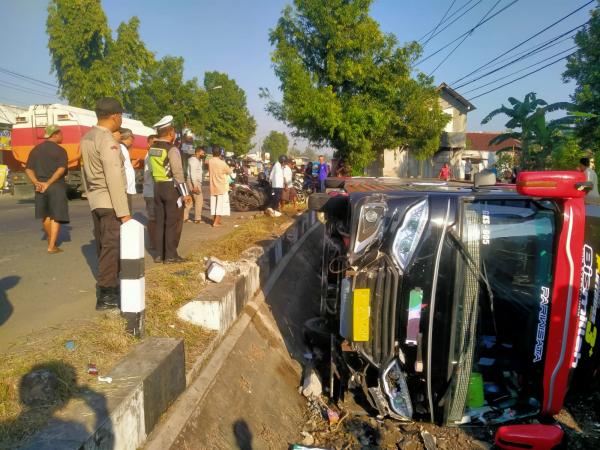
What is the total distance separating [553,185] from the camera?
2.74 m

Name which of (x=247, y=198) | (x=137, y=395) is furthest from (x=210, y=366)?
(x=247, y=198)

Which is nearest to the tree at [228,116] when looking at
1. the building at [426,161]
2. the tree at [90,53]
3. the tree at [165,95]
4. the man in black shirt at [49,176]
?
the tree at [165,95]

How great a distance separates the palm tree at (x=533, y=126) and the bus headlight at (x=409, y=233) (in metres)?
16.1

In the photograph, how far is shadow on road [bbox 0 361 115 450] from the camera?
202 cm

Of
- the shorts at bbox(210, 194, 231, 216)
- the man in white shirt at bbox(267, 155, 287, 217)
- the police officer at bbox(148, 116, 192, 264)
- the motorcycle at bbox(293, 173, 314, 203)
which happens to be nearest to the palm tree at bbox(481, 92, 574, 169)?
the motorcycle at bbox(293, 173, 314, 203)

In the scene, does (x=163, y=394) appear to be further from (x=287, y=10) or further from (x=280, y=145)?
(x=280, y=145)

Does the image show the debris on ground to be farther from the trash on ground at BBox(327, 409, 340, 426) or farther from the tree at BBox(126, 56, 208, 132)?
the tree at BBox(126, 56, 208, 132)

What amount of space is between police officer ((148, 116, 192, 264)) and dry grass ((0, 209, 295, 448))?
547mm

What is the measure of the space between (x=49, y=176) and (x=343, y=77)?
13.8m

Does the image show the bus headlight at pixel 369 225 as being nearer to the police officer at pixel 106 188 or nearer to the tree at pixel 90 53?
the police officer at pixel 106 188

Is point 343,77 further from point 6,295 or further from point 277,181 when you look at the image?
point 6,295

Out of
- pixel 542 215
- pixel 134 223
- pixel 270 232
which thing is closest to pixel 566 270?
pixel 542 215

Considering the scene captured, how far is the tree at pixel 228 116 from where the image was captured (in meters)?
52.1

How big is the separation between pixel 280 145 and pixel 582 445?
97.6m
